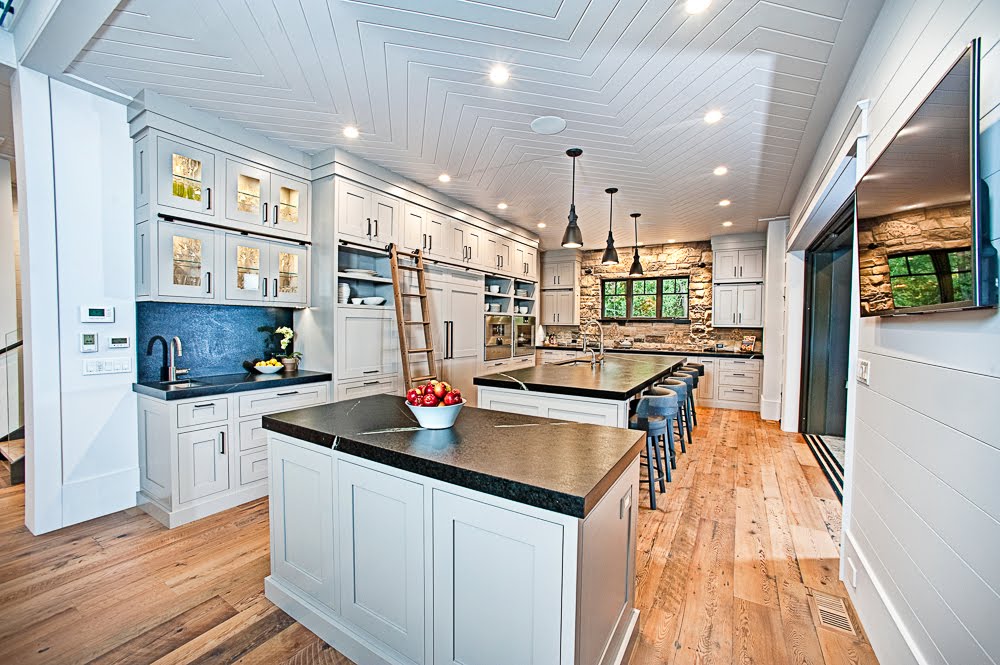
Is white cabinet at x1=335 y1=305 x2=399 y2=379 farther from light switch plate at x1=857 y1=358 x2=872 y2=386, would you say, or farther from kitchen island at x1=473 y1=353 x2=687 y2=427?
light switch plate at x1=857 y1=358 x2=872 y2=386

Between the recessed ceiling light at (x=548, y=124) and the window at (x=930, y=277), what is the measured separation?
218 centimetres

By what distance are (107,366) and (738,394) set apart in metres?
7.44

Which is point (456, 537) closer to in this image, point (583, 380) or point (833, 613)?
point (833, 613)

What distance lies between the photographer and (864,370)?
83.2 inches

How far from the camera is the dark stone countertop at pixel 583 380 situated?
3.03 meters

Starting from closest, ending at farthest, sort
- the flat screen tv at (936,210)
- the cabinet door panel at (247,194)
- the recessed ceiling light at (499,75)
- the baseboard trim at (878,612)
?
the flat screen tv at (936,210) < the baseboard trim at (878,612) < the recessed ceiling light at (499,75) < the cabinet door panel at (247,194)

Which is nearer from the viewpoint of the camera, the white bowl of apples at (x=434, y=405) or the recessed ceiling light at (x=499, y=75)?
the white bowl of apples at (x=434, y=405)

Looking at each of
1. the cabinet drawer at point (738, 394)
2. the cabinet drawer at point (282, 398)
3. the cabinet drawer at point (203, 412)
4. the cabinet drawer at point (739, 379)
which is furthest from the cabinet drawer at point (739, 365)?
the cabinet drawer at point (203, 412)

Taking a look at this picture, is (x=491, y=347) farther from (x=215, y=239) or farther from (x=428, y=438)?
(x=428, y=438)

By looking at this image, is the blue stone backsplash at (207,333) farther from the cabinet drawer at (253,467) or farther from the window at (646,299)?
the window at (646,299)

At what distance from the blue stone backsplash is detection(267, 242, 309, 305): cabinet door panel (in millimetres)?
370

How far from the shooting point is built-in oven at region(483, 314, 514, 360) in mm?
5961

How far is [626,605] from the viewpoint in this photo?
1.75 meters

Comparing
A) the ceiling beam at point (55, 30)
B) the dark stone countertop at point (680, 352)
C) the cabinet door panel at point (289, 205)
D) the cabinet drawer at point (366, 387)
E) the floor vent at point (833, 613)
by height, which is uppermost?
the ceiling beam at point (55, 30)
